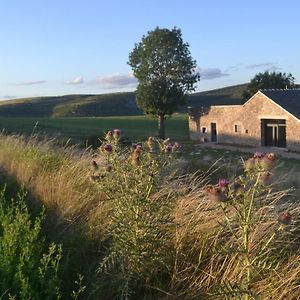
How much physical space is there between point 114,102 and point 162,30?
389ft

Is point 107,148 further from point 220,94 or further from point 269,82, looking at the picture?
point 220,94

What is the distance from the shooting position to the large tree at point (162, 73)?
51.6m

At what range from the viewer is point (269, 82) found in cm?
5975

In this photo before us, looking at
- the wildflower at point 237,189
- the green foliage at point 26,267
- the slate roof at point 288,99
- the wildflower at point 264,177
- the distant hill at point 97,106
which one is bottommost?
the distant hill at point 97,106

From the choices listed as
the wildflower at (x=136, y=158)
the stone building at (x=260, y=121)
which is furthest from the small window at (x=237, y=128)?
the wildflower at (x=136, y=158)

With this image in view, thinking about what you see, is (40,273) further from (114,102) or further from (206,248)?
(114,102)

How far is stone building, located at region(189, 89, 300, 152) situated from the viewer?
40.3 meters

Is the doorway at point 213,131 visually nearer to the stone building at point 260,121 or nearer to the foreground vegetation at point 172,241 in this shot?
the stone building at point 260,121

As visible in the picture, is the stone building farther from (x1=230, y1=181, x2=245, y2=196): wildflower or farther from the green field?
(x1=230, y1=181, x2=245, y2=196): wildflower

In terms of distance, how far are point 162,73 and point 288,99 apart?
15.5 meters

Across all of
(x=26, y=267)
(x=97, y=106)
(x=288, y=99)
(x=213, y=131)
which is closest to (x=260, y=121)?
(x=288, y=99)

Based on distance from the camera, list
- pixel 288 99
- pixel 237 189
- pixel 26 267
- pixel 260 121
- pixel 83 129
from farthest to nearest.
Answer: pixel 83 129 < pixel 260 121 < pixel 288 99 < pixel 26 267 < pixel 237 189

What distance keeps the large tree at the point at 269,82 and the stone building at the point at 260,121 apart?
1261 centimetres

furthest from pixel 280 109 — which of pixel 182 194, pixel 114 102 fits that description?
pixel 114 102
